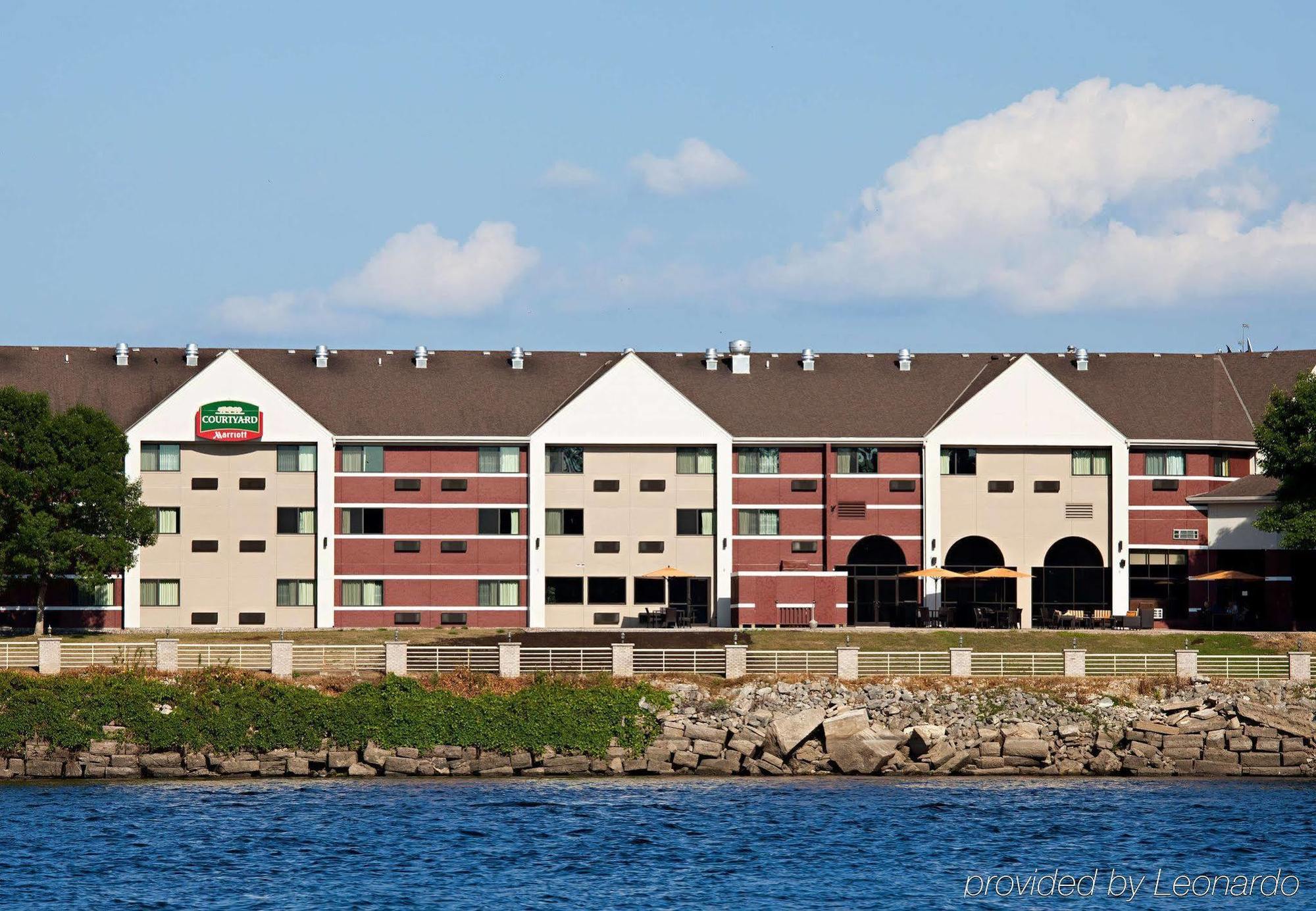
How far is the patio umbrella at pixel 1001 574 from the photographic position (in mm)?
82000

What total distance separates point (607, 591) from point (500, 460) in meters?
7.36

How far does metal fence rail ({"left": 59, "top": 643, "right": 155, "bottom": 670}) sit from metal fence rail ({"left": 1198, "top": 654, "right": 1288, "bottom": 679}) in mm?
34123

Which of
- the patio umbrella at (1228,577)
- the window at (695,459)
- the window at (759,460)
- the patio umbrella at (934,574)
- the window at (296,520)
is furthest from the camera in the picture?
the window at (759,460)

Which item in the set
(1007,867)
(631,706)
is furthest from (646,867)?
(631,706)

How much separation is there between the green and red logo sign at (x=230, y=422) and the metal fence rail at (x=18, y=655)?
19191mm

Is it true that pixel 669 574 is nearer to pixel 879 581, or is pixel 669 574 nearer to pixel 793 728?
pixel 879 581

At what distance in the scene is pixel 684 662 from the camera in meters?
63.8

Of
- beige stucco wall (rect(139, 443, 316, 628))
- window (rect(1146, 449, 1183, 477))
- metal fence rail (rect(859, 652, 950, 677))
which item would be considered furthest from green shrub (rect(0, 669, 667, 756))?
window (rect(1146, 449, 1183, 477))

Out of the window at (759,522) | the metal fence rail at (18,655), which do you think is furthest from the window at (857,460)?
the metal fence rail at (18,655)

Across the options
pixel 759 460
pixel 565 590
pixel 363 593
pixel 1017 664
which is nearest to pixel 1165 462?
pixel 759 460

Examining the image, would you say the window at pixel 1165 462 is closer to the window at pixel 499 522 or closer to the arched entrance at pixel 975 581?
the arched entrance at pixel 975 581

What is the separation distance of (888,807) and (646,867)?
9972 millimetres

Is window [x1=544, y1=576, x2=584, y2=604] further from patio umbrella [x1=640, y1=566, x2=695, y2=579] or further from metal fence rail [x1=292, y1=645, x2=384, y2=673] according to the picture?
metal fence rail [x1=292, y1=645, x2=384, y2=673]

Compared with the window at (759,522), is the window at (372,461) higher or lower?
higher
